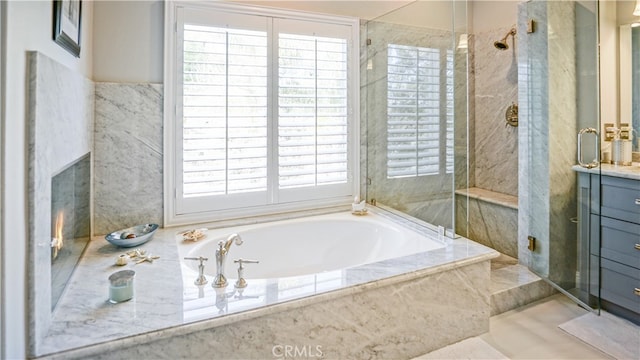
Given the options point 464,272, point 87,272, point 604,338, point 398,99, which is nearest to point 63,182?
point 87,272

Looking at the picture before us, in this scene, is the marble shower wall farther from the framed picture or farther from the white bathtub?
the framed picture

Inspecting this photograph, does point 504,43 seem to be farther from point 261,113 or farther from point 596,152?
point 261,113

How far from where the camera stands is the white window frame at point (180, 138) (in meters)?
2.47

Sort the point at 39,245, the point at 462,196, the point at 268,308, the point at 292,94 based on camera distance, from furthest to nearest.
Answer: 1. the point at 292,94
2. the point at 462,196
3. the point at 268,308
4. the point at 39,245

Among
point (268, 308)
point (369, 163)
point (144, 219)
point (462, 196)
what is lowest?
point (268, 308)

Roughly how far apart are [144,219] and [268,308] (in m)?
1.41

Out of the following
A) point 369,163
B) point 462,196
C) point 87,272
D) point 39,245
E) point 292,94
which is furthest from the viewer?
point 369,163

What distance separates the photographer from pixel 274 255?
8.73 ft

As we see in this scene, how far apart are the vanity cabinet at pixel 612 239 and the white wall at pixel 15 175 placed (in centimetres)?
303

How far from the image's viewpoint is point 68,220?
1849mm

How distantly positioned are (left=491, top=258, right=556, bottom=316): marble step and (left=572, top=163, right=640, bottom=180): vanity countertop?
823 millimetres

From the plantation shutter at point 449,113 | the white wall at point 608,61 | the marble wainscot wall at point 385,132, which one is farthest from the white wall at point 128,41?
the white wall at point 608,61

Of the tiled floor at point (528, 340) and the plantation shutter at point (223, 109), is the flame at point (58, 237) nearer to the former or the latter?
the plantation shutter at point (223, 109)

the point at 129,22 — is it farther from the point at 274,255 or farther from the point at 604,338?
the point at 604,338
